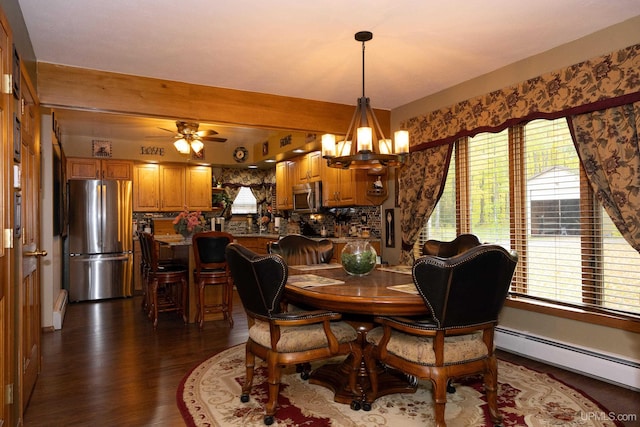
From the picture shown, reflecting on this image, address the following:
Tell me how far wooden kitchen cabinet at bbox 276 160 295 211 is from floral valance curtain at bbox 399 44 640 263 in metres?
2.85

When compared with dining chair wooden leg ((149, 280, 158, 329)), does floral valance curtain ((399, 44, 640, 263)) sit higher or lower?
higher

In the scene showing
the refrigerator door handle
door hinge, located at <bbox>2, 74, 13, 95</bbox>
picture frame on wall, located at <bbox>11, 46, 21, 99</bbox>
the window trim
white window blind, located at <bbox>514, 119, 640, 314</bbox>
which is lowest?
the window trim

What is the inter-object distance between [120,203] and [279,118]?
349cm

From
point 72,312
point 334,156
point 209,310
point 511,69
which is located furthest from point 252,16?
point 72,312

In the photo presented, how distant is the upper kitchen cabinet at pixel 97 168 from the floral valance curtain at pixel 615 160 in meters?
6.61

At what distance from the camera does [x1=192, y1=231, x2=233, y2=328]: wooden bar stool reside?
4590 mm

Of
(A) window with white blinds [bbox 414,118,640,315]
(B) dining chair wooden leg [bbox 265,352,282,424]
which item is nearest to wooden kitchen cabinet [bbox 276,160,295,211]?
(A) window with white blinds [bbox 414,118,640,315]

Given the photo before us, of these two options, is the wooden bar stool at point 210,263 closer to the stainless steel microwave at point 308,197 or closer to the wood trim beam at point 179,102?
the wood trim beam at point 179,102

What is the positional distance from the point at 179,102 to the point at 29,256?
6.50ft

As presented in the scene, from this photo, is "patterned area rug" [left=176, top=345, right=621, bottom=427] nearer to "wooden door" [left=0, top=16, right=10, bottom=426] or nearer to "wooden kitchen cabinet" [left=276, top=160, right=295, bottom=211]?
"wooden door" [left=0, top=16, right=10, bottom=426]

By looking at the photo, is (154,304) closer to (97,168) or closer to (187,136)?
(187,136)

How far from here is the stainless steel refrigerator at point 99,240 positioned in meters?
6.31

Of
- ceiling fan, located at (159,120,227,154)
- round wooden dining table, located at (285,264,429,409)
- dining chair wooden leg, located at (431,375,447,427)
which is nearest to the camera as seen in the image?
dining chair wooden leg, located at (431,375,447,427)

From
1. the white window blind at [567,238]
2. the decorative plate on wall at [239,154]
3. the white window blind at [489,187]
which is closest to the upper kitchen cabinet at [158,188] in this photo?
the decorative plate on wall at [239,154]
